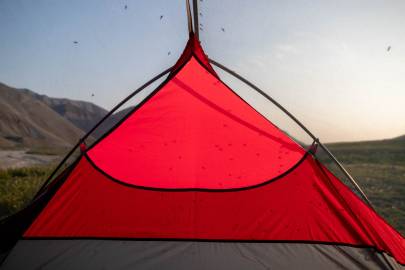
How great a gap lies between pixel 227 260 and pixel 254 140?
4.98 ft

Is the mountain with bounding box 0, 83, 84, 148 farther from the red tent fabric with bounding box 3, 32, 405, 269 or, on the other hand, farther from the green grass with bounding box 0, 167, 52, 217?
the red tent fabric with bounding box 3, 32, 405, 269

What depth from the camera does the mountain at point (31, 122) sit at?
9638 centimetres

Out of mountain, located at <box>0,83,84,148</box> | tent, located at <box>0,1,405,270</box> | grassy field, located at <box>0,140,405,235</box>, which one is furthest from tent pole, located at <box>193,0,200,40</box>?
mountain, located at <box>0,83,84,148</box>

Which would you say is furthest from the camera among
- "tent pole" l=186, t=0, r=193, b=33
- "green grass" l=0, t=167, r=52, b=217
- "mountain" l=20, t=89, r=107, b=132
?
"mountain" l=20, t=89, r=107, b=132

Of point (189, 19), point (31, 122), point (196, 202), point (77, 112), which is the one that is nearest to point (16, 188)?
point (196, 202)

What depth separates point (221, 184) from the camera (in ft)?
13.6

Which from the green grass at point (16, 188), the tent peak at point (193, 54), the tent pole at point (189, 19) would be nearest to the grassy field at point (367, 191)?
the green grass at point (16, 188)

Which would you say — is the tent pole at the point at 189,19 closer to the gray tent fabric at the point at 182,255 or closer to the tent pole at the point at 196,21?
the tent pole at the point at 196,21

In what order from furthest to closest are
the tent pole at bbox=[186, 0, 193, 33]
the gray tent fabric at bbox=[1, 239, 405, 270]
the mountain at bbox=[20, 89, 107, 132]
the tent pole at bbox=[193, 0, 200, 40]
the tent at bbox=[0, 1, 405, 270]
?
1. the mountain at bbox=[20, 89, 107, 132]
2. the tent pole at bbox=[193, 0, 200, 40]
3. the tent pole at bbox=[186, 0, 193, 33]
4. the tent at bbox=[0, 1, 405, 270]
5. the gray tent fabric at bbox=[1, 239, 405, 270]

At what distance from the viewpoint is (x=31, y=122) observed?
366 ft

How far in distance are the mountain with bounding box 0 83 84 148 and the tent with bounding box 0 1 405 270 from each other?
89.7m

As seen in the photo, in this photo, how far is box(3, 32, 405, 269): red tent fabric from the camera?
139 inches

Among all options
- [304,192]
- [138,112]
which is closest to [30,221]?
[138,112]

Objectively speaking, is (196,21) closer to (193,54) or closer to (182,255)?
(193,54)
